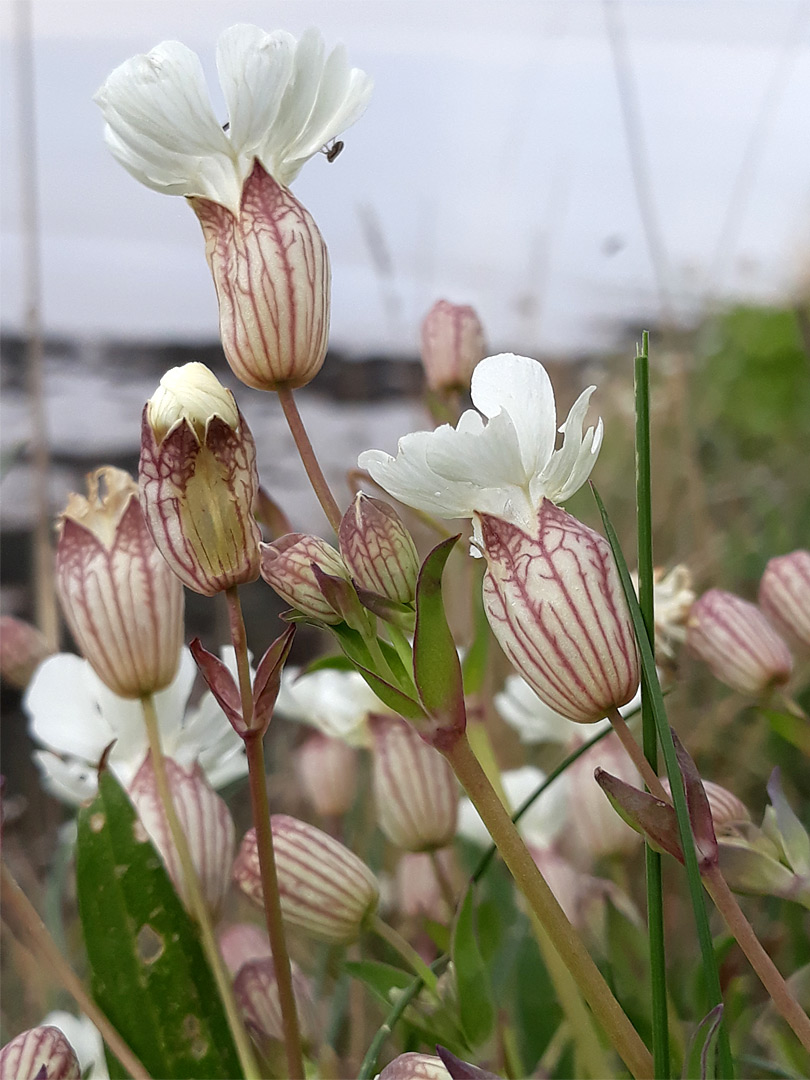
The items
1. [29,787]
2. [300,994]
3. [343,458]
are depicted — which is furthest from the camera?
[343,458]

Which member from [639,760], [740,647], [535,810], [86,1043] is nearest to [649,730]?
[639,760]

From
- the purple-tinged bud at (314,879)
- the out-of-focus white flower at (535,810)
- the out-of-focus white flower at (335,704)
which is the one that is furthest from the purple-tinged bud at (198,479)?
the out-of-focus white flower at (535,810)

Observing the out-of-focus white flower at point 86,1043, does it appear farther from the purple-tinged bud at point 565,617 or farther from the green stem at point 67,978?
the purple-tinged bud at point 565,617

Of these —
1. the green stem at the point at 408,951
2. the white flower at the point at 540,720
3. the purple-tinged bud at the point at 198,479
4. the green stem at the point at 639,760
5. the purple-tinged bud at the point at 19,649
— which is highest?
the purple-tinged bud at the point at 198,479

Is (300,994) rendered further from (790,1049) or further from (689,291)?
(689,291)

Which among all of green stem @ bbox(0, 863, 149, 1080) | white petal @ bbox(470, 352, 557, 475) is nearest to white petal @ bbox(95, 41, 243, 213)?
white petal @ bbox(470, 352, 557, 475)

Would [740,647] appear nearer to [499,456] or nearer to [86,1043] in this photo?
[499,456]

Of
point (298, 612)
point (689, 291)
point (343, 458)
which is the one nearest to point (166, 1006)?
point (298, 612)
